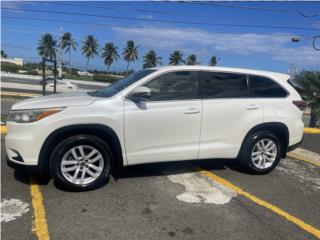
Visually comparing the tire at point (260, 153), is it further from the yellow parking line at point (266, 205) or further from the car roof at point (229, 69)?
the car roof at point (229, 69)

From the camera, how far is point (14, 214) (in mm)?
3816

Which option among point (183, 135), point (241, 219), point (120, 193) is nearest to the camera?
point (241, 219)

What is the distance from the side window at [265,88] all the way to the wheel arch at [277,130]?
1.56 feet

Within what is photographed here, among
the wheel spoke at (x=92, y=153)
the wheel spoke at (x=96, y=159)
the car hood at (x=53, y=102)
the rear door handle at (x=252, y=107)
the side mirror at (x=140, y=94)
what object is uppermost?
the side mirror at (x=140, y=94)

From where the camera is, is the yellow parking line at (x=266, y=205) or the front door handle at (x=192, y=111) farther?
the front door handle at (x=192, y=111)

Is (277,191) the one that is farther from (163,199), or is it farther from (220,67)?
(220,67)

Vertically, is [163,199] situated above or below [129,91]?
below

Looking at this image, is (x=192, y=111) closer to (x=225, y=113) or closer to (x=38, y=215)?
(x=225, y=113)

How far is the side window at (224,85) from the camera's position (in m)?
5.14

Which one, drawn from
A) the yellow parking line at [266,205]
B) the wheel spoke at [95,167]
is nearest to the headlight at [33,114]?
the wheel spoke at [95,167]

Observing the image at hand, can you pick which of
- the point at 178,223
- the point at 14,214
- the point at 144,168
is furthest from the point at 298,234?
the point at 14,214

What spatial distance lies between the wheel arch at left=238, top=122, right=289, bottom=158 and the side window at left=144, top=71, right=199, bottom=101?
3.81 ft

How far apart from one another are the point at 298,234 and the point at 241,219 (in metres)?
0.63

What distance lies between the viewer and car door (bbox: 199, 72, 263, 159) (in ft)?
16.6
